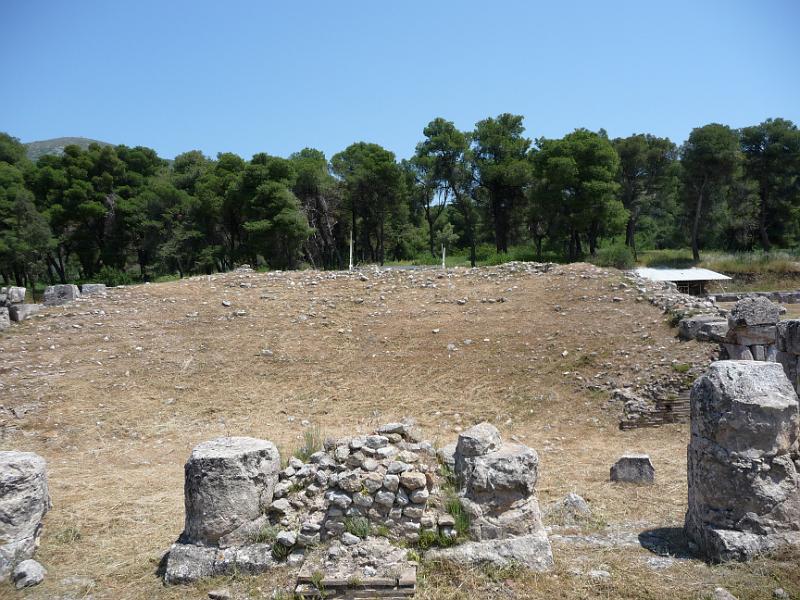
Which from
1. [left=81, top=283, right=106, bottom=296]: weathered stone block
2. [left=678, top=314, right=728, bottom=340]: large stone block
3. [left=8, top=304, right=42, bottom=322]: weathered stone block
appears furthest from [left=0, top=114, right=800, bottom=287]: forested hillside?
[left=678, top=314, right=728, bottom=340]: large stone block

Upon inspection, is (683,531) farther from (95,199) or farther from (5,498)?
(95,199)

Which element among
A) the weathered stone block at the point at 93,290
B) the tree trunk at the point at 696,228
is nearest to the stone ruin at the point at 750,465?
the weathered stone block at the point at 93,290

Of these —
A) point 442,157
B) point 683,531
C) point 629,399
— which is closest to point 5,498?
point 683,531

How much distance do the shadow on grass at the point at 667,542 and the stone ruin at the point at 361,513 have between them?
107cm

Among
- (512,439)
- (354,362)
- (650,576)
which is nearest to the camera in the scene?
(650,576)

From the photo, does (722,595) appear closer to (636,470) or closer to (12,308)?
(636,470)

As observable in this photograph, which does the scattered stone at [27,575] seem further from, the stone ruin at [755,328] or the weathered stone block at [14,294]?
the weathered stone block at [14,294]

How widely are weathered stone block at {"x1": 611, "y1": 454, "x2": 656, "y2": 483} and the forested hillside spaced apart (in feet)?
78.1

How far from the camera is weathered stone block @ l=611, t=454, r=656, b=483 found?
7.41 meters

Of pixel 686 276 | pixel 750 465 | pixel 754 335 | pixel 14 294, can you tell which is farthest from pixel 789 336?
pixel 14 294

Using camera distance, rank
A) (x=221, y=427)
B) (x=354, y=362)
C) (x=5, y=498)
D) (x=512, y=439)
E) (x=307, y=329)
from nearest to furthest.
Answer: (x=5, y=498)
(x=512, y=439)
(x=221, y=427)
(x=354, y=362)
(x=307, y=329)

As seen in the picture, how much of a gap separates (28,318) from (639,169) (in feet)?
111

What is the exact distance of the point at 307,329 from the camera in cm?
1545

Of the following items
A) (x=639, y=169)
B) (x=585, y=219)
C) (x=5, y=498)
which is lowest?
(x=5, y=498)
